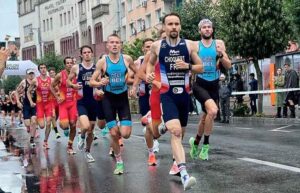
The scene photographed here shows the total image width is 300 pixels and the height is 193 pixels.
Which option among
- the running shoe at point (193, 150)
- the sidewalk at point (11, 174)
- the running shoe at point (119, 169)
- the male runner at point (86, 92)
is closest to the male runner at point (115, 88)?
the running shoe at point (119, 169)

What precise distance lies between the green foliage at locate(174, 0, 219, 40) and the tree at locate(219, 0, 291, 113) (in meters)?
8.93

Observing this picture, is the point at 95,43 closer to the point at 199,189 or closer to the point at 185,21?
the point at 185,21

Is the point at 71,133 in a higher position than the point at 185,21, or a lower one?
lower

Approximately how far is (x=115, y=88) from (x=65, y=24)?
79944mm

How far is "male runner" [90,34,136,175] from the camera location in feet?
34.5

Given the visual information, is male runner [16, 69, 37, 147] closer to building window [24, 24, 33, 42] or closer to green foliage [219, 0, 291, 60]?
green foliage [219, 0, 291, 60]

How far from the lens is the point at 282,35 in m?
24.2

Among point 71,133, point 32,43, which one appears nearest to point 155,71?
point 71,133

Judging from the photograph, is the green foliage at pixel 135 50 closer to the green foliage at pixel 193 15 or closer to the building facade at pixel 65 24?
the green foliage at pixel 193 15

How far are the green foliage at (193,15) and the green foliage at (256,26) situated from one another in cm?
894

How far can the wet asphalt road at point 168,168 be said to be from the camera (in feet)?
28.0

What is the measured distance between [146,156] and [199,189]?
443 cm

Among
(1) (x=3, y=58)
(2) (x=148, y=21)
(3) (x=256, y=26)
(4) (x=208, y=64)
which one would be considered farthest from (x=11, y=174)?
(2) (x=148, y=21)

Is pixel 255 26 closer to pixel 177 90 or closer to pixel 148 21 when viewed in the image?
pixel 177 90
